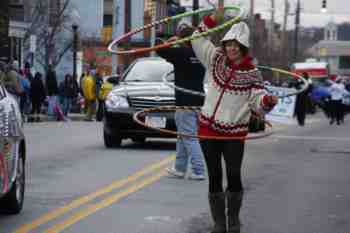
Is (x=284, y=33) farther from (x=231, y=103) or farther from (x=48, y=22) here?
(x=231, y=103)

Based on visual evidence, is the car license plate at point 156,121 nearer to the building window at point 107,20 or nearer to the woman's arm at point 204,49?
the woman's arm at point 204,49

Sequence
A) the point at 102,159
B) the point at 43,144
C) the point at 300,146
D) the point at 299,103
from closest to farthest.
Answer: the point at 102,159 → the point at 43,144 → the point at 300,146 → the point at 299,103

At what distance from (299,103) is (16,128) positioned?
968 inches

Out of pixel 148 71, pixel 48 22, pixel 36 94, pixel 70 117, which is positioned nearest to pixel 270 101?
pixel 148 71

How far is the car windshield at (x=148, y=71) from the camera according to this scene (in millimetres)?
18172

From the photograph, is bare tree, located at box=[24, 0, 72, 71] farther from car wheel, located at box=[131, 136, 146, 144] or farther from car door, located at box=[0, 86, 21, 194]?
car door, located at box=[0, 86, 21, 194]

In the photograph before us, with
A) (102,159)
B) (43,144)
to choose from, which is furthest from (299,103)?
(102,159)

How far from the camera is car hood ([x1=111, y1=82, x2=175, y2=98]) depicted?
1702cm

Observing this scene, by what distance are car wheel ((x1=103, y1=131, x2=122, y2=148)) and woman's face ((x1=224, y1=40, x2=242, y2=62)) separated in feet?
30.9

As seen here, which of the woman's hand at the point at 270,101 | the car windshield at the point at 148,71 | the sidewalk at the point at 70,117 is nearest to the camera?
the woman's hand at the point at 270,101

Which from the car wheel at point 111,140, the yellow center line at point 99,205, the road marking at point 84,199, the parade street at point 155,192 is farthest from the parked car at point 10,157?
the car wheel at point 111,140

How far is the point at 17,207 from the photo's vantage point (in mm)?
9953

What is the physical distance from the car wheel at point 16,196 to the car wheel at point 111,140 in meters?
7.58

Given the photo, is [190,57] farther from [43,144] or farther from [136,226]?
[43,144]
